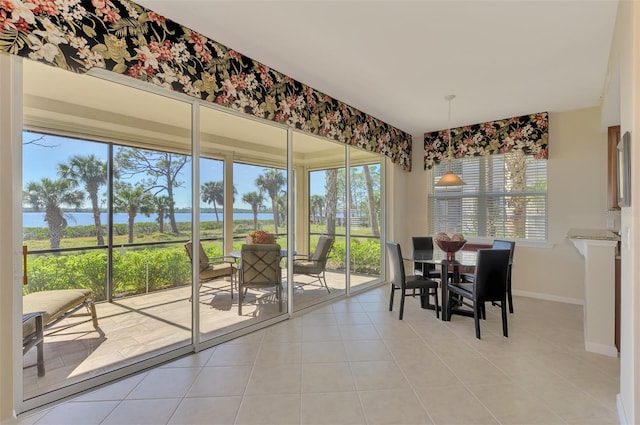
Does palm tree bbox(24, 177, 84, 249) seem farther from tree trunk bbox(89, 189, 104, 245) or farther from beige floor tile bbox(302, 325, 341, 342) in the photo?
beige floor tile bbox(302, 325, 341, 342)

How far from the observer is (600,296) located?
8.99ft

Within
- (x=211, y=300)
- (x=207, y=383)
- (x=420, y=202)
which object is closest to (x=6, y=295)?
(x=207, y=383)

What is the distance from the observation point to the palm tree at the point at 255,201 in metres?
3.63

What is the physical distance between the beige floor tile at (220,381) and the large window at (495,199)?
14.7ft

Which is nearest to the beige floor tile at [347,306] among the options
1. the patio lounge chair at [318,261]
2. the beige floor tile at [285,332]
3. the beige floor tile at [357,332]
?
the patio lounge chair at [318,261]

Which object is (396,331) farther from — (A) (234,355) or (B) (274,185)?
(B) (274,185)

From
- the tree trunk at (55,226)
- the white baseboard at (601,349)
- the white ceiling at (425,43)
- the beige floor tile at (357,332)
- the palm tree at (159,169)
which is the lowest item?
the beige floor tile at (357,332)

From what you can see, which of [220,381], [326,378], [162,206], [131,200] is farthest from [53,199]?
[326,378]

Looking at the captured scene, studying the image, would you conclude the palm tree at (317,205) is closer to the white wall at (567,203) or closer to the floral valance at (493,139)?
the floral valance at (493,139)

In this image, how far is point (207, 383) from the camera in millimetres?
2277

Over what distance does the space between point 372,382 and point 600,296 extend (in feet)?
7.69

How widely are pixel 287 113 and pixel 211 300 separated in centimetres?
230

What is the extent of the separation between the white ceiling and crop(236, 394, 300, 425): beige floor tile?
2.89 meters

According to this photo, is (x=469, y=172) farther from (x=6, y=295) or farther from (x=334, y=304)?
(x=6, y=295)
